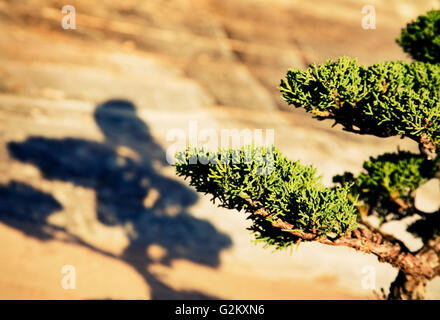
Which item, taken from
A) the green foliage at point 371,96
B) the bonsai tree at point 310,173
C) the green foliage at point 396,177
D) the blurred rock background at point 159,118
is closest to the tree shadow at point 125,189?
the blurred rock background at point 159,118

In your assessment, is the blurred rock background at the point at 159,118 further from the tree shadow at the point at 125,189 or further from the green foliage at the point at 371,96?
the green foliage at the point at 371,96

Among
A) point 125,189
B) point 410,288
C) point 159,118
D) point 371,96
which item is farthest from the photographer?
point 159,118

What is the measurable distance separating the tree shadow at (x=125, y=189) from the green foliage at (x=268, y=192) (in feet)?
21.5

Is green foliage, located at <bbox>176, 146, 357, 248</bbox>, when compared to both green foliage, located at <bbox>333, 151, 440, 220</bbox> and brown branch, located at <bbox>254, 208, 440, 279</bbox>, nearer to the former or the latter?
brown branch, located at <bbox>254, 208, 440, 279</bbox>

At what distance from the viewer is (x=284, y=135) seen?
13.2 m

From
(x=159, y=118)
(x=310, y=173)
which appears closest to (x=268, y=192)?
(x=310, y=173)

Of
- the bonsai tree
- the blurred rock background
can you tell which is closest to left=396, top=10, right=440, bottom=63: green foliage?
the bonsai tree

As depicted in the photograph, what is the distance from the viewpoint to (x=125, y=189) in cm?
1230

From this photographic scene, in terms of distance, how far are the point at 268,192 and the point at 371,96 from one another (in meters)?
1.82

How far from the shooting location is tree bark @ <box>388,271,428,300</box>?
5211mm

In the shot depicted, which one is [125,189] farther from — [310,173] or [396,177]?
[396,177]

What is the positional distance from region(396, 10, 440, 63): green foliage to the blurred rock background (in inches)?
257
